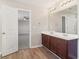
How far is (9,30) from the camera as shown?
3619mm

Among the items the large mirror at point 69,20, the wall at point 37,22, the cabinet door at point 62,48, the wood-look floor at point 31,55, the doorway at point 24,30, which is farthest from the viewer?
the wall at point 37,22

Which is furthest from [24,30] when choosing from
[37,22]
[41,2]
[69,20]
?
[69,20]

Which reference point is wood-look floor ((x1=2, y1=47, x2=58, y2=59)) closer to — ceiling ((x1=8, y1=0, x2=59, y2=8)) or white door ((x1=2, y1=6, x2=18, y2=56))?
white door ((x1=2, y1=6, x2=18, y2=56))

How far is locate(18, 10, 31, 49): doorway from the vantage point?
450cm

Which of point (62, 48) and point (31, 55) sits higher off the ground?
point (62, 48)

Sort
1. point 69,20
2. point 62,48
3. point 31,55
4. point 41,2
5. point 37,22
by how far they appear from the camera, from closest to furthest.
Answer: point 62,48 < point 69,20 < point 31,55 < point 41,2 < point 37,22

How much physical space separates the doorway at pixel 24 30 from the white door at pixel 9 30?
0.58 metres

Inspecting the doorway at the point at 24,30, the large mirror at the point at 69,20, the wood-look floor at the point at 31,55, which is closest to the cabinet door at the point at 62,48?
the large mirror at the point at 69,20

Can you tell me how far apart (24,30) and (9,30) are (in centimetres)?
106

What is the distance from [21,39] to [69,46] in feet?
9.36

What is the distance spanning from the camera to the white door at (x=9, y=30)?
3.36 metres

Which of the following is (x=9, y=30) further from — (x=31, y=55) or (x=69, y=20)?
(x=69, y=20)

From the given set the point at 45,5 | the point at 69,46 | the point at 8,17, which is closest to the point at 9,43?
the point at 8,17

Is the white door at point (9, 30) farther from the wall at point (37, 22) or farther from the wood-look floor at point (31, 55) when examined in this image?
the wall at point (37, 22)
